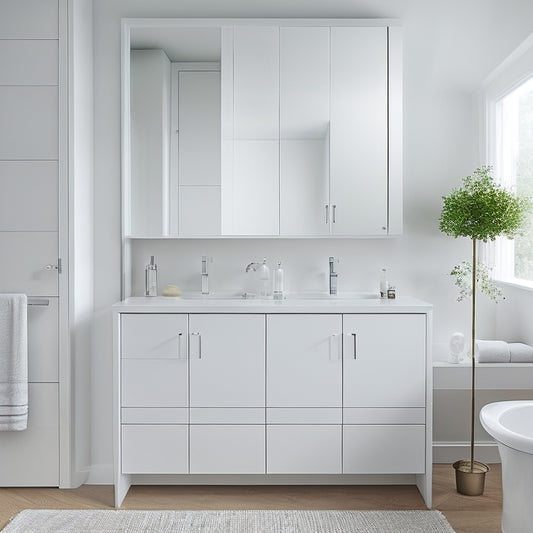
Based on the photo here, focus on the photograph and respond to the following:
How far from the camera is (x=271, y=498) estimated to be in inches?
110

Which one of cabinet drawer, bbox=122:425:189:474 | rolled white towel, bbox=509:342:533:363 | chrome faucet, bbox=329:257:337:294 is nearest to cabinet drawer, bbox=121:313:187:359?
cabinet drawer, bbox=122:425:189:474

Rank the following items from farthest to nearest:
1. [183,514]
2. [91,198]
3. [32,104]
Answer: [91,198]
[32,104]
[183,514]

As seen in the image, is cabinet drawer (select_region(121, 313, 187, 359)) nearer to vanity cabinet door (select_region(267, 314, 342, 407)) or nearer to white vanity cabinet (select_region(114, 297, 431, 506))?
white vanity cabinet (select_region(114, 297, 431, 506))

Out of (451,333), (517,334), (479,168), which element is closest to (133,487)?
(451,333)

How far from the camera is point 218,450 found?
274 cm

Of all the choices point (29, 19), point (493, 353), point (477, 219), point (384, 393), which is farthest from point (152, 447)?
point (29, 19)

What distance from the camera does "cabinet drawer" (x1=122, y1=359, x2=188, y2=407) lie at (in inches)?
107

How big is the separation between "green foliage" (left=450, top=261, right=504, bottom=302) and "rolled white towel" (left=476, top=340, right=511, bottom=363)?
0.24 meters

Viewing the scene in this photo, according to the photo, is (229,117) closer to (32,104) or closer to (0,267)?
(32,104)

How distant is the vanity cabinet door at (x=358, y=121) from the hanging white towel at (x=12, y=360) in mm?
1546

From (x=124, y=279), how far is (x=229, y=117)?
37.8 inches

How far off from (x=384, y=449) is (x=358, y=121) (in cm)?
156

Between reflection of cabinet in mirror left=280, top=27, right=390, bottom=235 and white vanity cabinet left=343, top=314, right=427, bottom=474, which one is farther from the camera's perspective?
reflection of cabinet in mirror left=280, top=27, right=390, bottom=235

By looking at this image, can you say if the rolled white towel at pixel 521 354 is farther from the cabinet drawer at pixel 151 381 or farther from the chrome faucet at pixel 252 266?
the cabinet drawer at pixel 151 381
